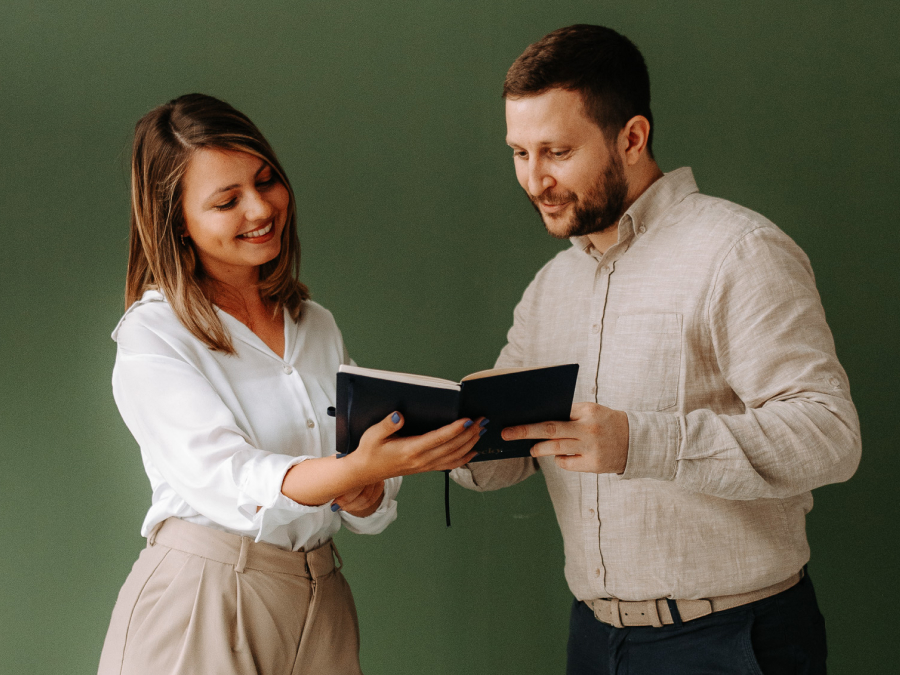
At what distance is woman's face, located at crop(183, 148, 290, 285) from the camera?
1.45m

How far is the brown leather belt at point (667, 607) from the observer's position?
1.43 meters

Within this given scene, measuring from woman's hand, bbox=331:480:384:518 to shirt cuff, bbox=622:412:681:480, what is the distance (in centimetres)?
48

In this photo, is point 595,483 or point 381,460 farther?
point 595,483

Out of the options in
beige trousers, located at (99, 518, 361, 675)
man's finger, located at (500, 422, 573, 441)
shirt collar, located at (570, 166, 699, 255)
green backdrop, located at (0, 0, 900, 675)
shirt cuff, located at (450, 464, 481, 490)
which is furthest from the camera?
green backdrop, located at (0, 0, 900, 675)

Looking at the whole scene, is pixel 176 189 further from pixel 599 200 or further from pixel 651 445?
pixel 651 445

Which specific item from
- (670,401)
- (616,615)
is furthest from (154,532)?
(670,401)

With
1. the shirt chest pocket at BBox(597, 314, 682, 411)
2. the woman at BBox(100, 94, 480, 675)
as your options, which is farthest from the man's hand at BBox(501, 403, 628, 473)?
the shirt chest pocket at BBox(597, 314, 682, 411)

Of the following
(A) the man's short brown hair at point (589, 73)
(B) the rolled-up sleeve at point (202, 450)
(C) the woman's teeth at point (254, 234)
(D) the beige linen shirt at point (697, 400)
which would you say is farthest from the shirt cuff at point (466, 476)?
(A) the man's short brown hair at point (589, 73)

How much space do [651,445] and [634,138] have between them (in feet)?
2.19

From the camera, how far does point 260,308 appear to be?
1617 mm

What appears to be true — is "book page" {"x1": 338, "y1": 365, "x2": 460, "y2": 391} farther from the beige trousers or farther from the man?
the beige trousers

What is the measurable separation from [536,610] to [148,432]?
1431 millimetres

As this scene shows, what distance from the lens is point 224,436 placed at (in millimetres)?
1319

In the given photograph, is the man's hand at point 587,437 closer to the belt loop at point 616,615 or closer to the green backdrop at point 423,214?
the belt loop at point 616,615
